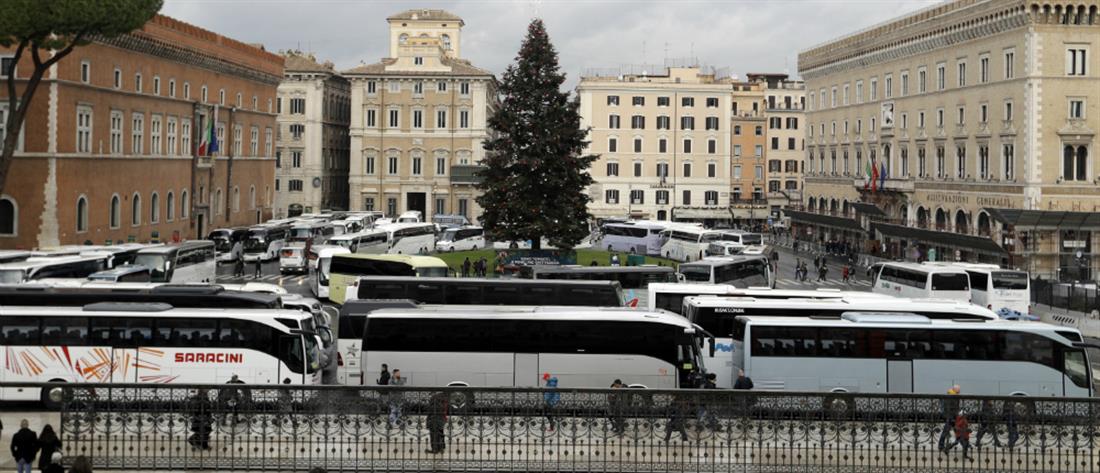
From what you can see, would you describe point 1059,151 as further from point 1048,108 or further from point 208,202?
point 208,202

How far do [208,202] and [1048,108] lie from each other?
161ft

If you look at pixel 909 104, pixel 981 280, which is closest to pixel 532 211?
pixel 981 280

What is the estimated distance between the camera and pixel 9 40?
49.8m

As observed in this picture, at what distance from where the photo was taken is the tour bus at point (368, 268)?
1921 inches

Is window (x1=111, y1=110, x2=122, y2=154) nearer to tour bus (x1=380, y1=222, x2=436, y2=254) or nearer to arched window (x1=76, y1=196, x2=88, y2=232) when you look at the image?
arched window (x1=76, y1=196, x2=88, y2=232)

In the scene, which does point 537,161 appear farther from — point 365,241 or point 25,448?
point 25,448

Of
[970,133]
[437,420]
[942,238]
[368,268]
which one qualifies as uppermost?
[970,133]

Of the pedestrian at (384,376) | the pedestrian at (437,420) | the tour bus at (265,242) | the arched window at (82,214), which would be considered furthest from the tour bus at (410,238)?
the pedestrian at (437,420)

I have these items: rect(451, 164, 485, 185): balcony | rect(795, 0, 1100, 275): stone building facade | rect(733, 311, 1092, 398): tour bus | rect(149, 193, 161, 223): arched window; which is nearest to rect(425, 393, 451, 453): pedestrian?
rect(733, 311, 1092, 398): tour bus

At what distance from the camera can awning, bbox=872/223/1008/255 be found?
63.0 meters

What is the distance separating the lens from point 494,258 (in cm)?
6650

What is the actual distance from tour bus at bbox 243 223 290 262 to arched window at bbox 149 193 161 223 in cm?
499

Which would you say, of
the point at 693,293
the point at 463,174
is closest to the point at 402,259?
the point at 693,293

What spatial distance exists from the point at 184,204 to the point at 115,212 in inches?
459
